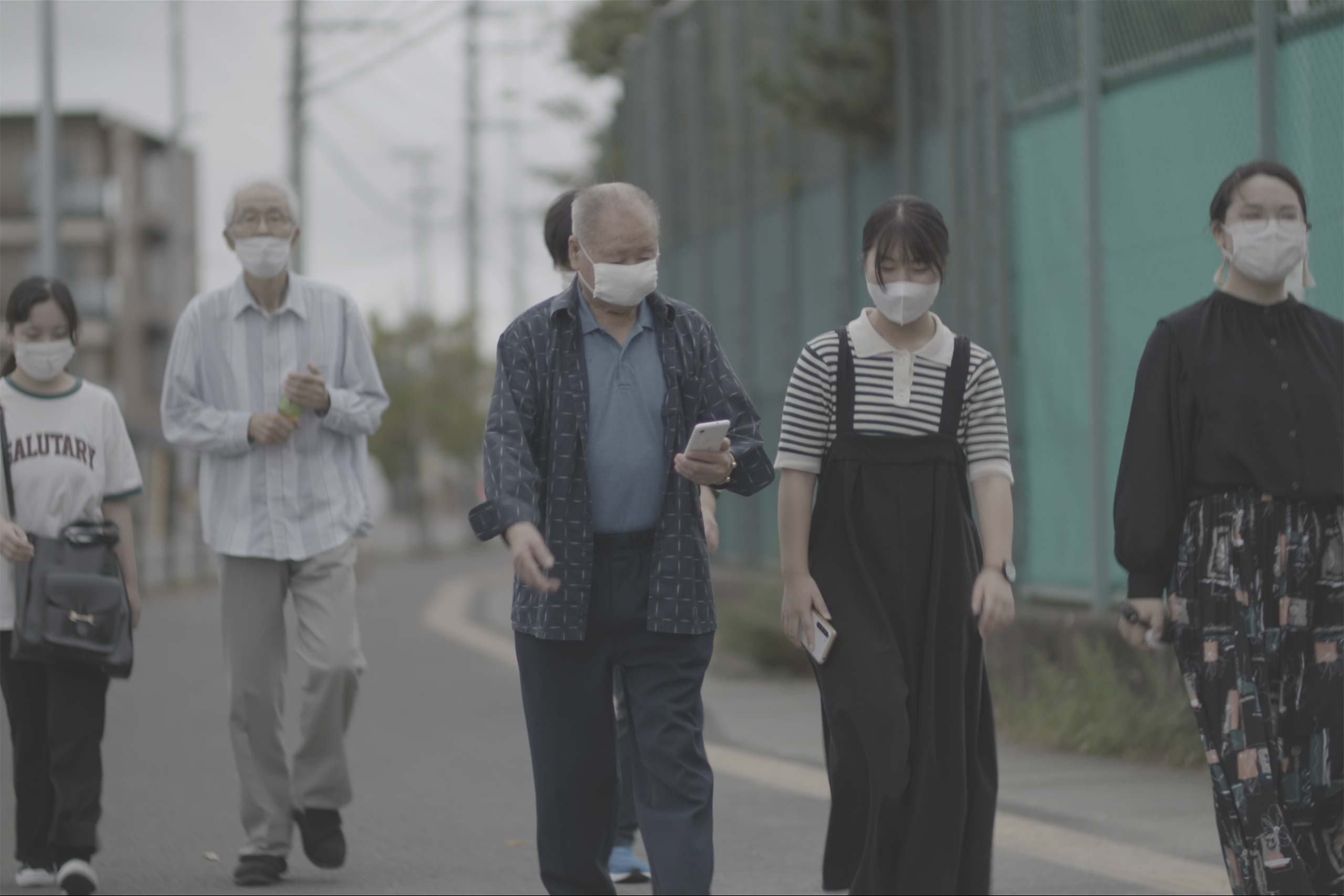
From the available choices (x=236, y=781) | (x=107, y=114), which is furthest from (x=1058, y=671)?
(x=107, y=114)

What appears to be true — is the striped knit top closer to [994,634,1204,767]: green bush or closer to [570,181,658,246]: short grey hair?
[570,181,658,246]: short grey hair

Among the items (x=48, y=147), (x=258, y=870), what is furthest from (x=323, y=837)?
(x=48, y=147)

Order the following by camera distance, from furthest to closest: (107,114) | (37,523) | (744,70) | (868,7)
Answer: (107,114) < (744,70) < (868,7) < (37,523)

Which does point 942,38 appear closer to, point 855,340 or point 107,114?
point 855,340

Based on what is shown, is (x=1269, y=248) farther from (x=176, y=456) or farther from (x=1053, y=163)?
(x=176, y=456)

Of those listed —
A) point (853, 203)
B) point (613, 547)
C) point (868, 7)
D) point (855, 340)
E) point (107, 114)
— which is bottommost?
point (613, 547)

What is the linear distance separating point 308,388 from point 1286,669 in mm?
3287

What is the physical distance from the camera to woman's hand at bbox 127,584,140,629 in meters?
6.45

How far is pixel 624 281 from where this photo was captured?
4.67m

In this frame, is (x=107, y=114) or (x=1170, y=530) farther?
(x=107, y=114)

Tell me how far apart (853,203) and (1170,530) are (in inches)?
376

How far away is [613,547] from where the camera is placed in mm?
4691

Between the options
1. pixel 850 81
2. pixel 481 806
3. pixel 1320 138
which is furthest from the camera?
pixel 850 81

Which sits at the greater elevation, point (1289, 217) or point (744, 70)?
point (744, 70)
